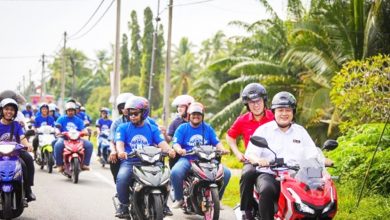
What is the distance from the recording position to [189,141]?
8969 mm

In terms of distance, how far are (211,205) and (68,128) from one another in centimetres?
693

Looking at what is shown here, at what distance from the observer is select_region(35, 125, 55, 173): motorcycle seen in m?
15.3

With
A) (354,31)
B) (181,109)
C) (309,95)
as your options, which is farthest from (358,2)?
(181,109)

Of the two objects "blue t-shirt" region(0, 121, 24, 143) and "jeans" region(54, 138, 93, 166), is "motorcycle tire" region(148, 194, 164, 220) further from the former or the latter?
"jeans" region(54, 138, 93, 166)

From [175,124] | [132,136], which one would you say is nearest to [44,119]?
[175,124]

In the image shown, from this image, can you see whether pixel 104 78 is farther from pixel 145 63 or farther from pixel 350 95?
pixel 350 95

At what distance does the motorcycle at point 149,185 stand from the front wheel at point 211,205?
2.70ft

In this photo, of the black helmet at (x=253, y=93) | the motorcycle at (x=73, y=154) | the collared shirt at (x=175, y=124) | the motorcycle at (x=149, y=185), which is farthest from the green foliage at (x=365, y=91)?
the motorcycle at (x=149, y=185)

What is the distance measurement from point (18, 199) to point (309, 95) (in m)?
11.4

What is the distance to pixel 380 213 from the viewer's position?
8.27 meters

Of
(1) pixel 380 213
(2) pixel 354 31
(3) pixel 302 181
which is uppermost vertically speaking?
(2) pixel 354 31

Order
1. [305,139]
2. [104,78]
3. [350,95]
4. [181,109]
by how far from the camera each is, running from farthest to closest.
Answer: [104,78], [350,95], [181,109], [305,139]

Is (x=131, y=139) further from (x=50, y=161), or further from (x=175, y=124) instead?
(x=50, y=161)

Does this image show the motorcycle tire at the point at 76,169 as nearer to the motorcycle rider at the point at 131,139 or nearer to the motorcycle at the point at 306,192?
the motorcycle rider at the point at 131,139
